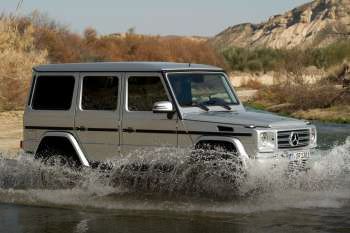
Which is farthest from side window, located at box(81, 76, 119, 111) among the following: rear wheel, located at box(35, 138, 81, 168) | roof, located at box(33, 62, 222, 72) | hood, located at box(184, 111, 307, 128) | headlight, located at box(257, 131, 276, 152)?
headlight, located at box(257, 131, 276, 152)

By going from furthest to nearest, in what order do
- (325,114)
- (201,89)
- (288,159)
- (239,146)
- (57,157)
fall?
(325,114)
(57,157)
(201,89)
(288,159)
(239,146)

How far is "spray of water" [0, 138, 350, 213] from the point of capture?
35.9 ft

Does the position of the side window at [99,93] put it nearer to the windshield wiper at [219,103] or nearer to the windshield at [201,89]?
the windshield at [201,89]

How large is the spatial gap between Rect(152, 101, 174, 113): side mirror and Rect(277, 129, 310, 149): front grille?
5.22 ft

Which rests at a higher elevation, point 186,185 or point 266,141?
point 266,141

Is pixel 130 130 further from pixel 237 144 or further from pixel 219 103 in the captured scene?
pixel 237 144

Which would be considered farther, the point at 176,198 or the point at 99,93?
the point at 99,93

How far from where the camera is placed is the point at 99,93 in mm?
12359

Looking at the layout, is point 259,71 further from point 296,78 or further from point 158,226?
point 158,226

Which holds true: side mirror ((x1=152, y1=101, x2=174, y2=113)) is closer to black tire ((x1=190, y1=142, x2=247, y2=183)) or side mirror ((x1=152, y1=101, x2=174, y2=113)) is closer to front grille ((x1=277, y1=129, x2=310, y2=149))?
black tire ((x1=190, y1=142, x2=247, y2=183))

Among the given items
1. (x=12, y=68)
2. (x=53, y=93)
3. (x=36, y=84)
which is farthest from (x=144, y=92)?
(x=12, y=68)

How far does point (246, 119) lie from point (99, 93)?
2.55 meters

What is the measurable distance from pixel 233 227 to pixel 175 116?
2.26m

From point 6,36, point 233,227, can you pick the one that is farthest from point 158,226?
point 6,36
